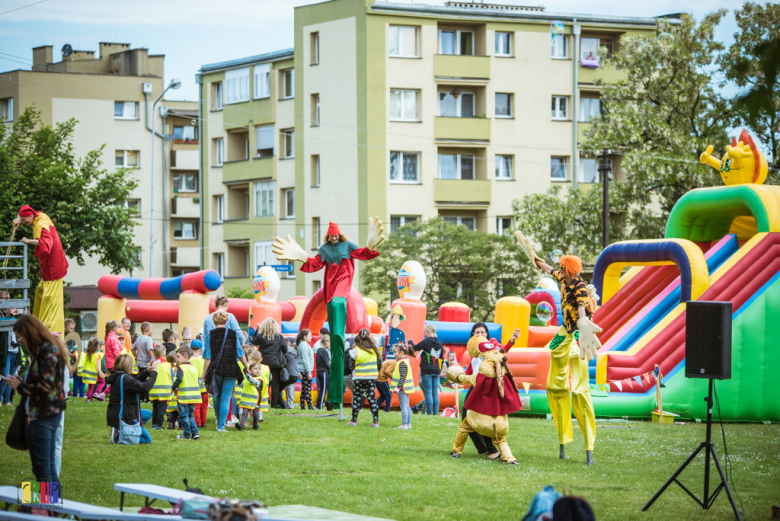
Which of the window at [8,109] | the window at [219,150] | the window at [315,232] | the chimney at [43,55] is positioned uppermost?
the chimney at [43,55]

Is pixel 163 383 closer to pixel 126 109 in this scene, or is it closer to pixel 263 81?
pixel 263 81

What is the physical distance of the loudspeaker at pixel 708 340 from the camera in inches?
339

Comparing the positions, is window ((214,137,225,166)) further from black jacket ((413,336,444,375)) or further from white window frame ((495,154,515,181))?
black jacket ((413,336,444,375))

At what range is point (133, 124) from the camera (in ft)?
179

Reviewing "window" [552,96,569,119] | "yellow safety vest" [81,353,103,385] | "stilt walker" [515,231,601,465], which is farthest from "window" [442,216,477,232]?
"stilt walker" [515,231,601,465]

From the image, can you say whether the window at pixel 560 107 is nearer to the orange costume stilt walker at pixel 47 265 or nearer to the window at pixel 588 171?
the window at pixel 588 171

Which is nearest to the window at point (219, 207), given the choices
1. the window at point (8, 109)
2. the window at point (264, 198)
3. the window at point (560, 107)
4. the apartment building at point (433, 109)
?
the window at point (264, 198)

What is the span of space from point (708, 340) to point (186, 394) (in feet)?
22.2

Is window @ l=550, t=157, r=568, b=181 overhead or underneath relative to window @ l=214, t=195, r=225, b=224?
overhead

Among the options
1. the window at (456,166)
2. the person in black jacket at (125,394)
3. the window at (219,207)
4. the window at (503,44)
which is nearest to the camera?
the person in black jacket at (125,394)

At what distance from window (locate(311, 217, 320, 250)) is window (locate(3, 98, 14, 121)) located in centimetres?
2109

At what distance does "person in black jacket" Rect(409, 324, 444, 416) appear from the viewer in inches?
643

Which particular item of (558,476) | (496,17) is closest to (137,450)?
(558,476)

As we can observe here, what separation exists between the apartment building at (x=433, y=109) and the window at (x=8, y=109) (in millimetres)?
18006
